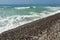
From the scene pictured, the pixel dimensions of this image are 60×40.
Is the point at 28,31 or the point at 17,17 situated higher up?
the point at 28,31

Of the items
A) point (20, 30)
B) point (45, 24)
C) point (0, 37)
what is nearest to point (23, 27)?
point (20, 30)

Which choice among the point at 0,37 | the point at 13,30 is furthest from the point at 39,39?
the point at 0,37

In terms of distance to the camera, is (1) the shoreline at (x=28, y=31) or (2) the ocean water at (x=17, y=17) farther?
(2) the ocean water at (x=17, y=17)

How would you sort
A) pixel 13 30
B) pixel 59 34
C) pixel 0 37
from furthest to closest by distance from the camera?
pixel 59 34 < pixel 13 30 < pixel 0 37

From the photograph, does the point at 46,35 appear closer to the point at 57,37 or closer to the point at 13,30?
the point at 57,37

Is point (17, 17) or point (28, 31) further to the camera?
point (17, 17)

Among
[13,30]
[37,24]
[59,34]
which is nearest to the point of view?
[13,30]

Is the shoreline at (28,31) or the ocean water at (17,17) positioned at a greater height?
the shoreline at (28,31)

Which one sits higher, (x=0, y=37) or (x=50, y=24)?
(x=0, y=37)

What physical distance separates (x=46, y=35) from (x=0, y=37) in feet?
3.54

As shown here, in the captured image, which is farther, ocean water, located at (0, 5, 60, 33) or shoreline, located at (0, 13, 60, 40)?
ocean water, located at (0, 5, 60, 33)

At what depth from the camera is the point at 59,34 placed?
4250 mm

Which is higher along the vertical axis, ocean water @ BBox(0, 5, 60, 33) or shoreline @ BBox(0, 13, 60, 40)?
shoreline @ BBox(0, 13, 60, 40)

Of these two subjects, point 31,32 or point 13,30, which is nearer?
point 13,30
